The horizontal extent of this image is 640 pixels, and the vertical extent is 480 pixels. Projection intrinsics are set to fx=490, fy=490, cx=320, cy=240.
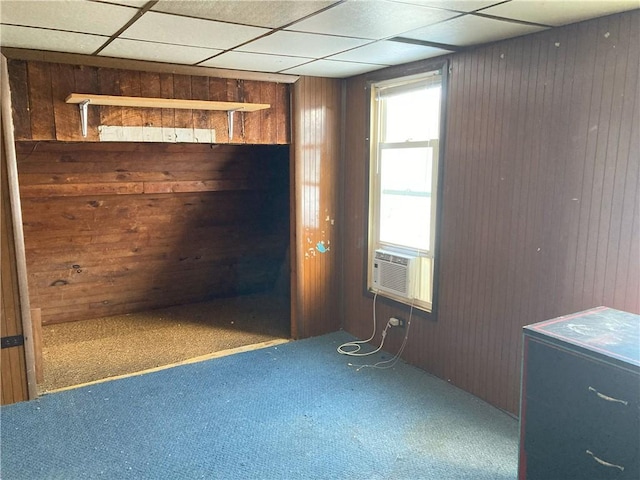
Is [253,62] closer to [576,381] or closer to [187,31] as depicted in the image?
[187,31]

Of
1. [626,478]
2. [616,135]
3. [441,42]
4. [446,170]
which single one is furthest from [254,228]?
[626,478]

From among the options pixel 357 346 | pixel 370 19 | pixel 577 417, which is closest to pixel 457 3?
pixel 370 19

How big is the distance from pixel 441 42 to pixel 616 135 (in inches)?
42.4

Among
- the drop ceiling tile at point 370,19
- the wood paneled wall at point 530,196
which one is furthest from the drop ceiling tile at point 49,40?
the wood paneled wall at point 530,196

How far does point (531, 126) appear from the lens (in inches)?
104

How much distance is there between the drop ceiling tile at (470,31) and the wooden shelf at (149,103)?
1300mm

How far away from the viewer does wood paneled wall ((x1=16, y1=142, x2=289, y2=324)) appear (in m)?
4.10

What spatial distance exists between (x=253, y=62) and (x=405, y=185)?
1.37m

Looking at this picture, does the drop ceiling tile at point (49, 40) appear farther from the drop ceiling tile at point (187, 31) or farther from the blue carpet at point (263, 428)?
the blue carpet at point (263, 428)

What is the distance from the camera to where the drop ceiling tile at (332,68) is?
3.37m

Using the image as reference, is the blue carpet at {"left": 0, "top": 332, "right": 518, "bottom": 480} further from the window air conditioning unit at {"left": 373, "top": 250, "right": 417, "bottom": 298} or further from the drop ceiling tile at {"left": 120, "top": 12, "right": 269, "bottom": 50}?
the drop ceiling tile at {"left": 120, "top": 12, "right": 269, "bottom": 50}

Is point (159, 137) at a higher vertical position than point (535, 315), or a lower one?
higher

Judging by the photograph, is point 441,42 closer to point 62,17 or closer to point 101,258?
point 62,17

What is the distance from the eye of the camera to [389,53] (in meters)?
3.04
